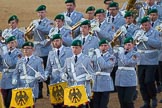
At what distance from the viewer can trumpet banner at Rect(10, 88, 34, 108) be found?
45.0 ft

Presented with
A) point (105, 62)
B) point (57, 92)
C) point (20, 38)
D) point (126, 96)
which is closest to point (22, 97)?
point (57, 92)

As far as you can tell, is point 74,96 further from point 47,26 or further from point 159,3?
point 159,3

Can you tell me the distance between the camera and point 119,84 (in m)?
14.7

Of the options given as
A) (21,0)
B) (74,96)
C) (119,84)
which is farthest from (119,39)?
(21,0)

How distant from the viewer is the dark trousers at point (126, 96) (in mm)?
14492

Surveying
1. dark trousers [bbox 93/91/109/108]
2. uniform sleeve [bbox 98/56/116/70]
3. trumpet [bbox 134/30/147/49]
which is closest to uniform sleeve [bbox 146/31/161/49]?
trumpet [bbox 134/30/147/49]

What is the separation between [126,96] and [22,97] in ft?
7.66

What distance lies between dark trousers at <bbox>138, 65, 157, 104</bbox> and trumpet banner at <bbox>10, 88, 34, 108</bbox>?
10.3 feet

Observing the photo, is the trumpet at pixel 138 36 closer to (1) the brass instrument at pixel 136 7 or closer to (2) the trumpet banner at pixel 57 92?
(2) the trumpet banner at pixel 57 92

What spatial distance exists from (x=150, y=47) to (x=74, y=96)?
3.01 m

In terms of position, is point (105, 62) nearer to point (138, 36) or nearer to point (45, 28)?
point (138, 36)

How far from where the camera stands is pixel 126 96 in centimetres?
1454

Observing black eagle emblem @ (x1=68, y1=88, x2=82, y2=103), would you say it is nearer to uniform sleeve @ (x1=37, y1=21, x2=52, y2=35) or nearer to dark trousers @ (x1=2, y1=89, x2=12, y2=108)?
dark trousers @ (x1=2, y1=89, x2=12, y2=108)

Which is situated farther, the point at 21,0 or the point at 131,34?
the point at 21,0
